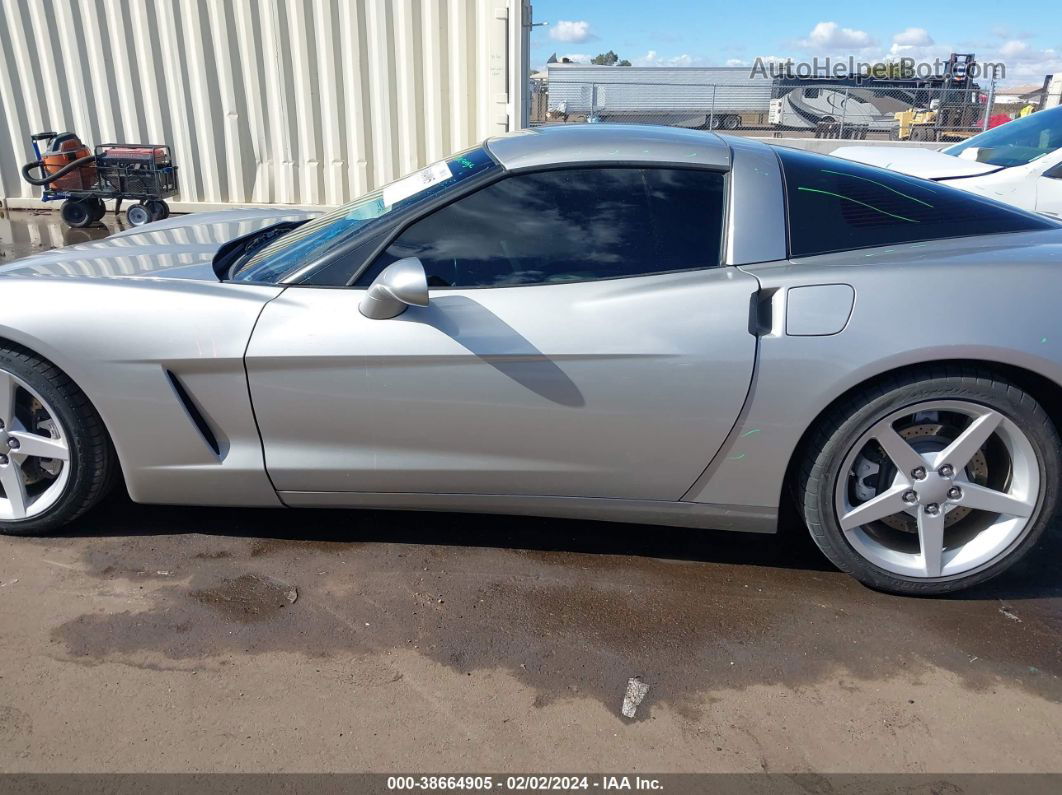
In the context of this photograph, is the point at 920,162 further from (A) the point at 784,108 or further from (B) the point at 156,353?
(A) the point at 784,108

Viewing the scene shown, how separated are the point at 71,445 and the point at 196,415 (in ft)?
1.50

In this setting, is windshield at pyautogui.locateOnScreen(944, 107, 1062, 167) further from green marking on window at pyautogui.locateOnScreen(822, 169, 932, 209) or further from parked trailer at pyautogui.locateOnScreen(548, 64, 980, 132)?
parked trailer at pyautogui.locateOnScreen(548, 64, 980, 132)

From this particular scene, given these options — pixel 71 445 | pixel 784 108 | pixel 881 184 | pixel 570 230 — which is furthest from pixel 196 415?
pixel 784 108

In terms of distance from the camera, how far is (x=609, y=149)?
263 cm

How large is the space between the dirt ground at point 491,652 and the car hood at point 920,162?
3.99m

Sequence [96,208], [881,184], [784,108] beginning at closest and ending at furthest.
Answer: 1. [881,184]
2. [96,208]
3. [784,108]

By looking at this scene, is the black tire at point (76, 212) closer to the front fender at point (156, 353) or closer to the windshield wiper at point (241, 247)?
the windshield wiper at point (241, 247)

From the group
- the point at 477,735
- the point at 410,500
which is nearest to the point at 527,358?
the point at 410,500

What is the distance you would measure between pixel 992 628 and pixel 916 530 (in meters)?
0.36

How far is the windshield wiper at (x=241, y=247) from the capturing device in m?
2.81

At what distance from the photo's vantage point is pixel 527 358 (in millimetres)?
2406

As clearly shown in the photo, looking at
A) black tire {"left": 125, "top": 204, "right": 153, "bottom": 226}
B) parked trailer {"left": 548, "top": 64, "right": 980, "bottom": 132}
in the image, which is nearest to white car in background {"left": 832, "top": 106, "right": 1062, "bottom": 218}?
black tire {"left": 125, "top": 204, "right": 153, "bottom": 226}

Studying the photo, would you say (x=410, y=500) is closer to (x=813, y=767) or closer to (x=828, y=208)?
(x=813, y=767)

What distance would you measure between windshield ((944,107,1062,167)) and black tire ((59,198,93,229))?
8.33m
